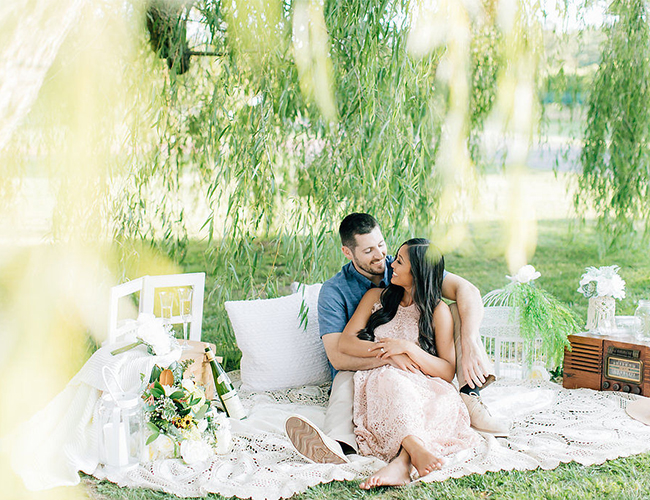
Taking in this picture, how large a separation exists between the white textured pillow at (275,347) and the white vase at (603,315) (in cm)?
128

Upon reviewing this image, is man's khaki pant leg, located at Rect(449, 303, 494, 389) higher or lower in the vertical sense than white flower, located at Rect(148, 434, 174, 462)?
higher

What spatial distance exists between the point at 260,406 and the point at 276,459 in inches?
19.9

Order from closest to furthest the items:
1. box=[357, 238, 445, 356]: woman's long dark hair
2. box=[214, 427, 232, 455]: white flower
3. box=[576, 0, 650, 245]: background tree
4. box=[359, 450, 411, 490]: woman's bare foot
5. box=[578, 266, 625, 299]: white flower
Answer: box=[359, 450, 411, 490]: woman's bare foot, box=[214, 427, 232, 455]: white flower, box=[357, 238, 445, 356]: woman's long dark hair, box=[578, 266, 625, 299]: white flower, box=[576, 0, 650, 245]: background tree

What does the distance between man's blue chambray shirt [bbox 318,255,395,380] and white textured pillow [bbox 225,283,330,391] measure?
0.20 meters

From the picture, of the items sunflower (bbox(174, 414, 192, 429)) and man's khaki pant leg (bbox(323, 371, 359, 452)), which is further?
man's khaki pant leg (bbox(323, 371, 359, 452))

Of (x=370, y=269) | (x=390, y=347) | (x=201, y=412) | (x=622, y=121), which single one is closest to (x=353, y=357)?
(x=390, y=347)

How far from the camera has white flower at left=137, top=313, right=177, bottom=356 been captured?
2229 mm

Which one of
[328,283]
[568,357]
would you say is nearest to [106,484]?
[328,283]

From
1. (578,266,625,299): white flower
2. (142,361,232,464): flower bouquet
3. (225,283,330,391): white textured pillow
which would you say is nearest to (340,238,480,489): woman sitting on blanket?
(225,283,330,391): white textured pillow

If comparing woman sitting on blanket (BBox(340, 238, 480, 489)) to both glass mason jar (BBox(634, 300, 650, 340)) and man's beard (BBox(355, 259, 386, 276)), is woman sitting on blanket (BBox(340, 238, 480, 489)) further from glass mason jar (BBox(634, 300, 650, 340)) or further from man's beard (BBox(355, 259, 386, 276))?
glass mason jar (BBox(634, 300, 650, 340))

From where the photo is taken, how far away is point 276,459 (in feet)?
7.07

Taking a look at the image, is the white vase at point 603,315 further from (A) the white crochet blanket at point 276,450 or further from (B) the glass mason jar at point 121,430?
(B) the glass mason jar at point 121,430

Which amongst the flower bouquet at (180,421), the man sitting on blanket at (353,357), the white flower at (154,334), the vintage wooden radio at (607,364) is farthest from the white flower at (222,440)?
the vintage wooden radio at (607,364)

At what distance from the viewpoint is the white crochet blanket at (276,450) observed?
1.99 metres
